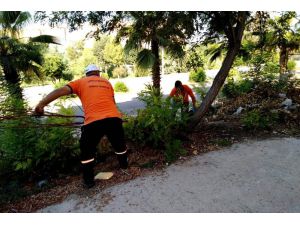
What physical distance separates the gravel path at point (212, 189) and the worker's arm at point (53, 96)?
4.78 feet

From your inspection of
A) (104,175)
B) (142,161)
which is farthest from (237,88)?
(104,175)

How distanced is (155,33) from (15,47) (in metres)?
7.57

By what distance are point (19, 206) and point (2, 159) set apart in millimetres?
1310

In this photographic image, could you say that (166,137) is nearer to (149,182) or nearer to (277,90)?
(149,182)

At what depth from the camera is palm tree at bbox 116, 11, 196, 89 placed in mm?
5619

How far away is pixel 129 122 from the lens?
216 inches

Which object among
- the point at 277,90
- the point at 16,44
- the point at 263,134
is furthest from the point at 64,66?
the point at 263,134

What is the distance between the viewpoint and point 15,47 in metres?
11.3

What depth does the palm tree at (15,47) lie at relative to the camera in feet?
36.3

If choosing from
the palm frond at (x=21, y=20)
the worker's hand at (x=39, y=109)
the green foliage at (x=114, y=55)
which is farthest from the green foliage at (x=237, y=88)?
the green foliage at (x=114, y=55)

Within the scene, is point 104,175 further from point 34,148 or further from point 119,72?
point 119,72

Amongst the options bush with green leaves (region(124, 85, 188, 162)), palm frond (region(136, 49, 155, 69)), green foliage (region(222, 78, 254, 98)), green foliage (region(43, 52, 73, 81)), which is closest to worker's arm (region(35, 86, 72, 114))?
bush with green leaves (region(124, 85, 188, 162))

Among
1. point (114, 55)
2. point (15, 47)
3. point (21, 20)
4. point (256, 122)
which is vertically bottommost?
point (256, 122)

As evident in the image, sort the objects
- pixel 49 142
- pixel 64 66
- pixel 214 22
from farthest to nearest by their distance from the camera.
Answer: pixel 64 66 < pixel 214 22 < pixel 49 142
